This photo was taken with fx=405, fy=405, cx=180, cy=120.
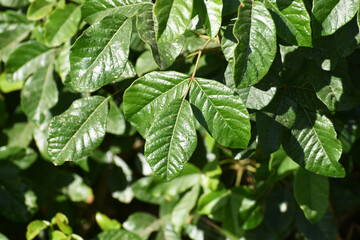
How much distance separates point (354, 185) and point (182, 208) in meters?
Result: 0.91

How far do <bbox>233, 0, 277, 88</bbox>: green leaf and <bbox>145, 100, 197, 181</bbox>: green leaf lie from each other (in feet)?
0.54

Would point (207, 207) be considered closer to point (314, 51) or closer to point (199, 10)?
point (314, 51)

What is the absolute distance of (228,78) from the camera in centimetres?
105

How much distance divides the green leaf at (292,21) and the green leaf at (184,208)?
0.85 meters

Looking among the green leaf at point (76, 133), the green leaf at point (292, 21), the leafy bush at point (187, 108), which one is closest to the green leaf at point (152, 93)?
the leafy bush at point (187, 108)

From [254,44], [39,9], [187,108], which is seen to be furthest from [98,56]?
[39,9]

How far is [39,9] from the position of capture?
Answer: 143cm

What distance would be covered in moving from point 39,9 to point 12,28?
208 mm

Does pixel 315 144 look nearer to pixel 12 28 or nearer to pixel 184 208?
pixel 184 208

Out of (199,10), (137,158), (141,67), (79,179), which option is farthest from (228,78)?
(79,179)

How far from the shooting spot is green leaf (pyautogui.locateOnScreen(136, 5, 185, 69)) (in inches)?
37.0

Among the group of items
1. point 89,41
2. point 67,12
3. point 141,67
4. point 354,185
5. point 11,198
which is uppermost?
point 89,41

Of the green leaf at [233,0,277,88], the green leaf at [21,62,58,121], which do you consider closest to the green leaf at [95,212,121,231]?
the green leaf at [21,62,58,121]

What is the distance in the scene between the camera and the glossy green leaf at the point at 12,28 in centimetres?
156
